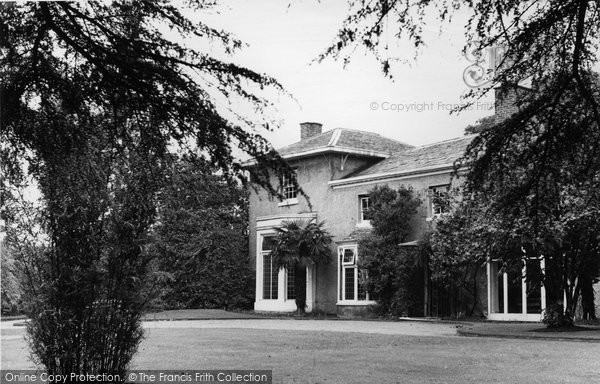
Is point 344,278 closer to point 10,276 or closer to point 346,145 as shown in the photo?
point 346,145

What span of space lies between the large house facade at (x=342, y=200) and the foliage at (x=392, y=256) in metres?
0.64

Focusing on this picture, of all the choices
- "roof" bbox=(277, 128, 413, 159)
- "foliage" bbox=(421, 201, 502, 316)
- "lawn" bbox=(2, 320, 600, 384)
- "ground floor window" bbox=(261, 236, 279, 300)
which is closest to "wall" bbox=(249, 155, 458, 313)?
"roof" bbox=(277, 128, 413, 159)

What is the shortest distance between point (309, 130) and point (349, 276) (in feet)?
28.8

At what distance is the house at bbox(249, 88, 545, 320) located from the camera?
26.5 m

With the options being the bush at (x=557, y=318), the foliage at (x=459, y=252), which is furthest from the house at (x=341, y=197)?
the bush at (x=557, y=318)

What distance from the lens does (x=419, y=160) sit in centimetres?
2758

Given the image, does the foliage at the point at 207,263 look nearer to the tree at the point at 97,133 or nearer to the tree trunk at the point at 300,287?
the tree trunk at the point at 300,287

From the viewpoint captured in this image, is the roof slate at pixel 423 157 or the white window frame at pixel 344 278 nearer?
the roof slate at pixel 423 157

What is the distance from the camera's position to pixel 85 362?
762 centimetres

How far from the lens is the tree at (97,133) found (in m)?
6.11

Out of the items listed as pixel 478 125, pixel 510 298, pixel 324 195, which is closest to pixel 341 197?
pixel 324 195

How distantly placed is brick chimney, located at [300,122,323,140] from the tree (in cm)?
2714

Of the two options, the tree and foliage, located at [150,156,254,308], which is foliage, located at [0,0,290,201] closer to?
the tree

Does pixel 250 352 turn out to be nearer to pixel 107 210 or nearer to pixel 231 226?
pixel 107 210
